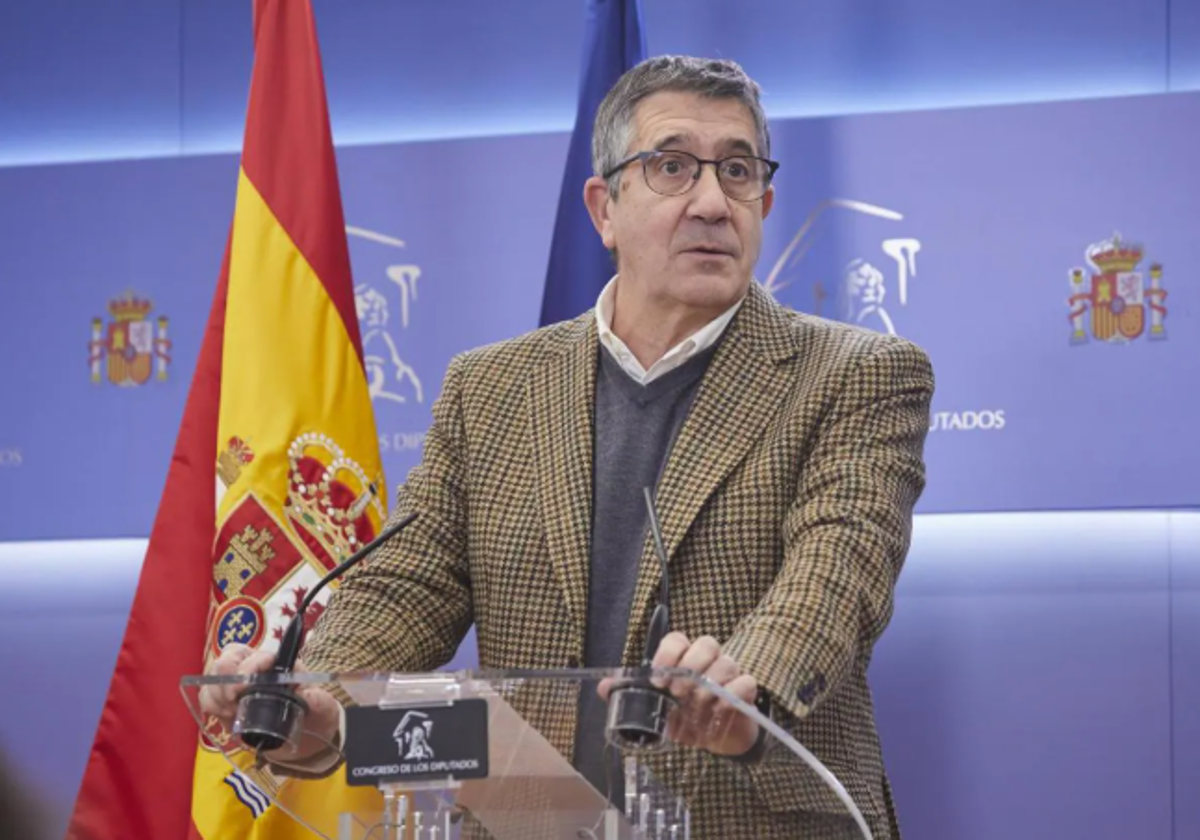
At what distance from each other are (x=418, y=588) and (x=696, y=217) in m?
0.62

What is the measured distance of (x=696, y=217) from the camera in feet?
7.43

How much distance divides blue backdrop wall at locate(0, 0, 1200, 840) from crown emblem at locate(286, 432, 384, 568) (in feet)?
2.32

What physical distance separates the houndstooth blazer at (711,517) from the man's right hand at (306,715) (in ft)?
1.33

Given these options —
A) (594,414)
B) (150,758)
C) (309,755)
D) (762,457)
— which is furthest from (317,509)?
(309,755)

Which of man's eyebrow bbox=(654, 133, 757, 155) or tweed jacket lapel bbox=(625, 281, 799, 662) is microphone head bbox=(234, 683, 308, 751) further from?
man's eyebrow bbox=(654, 133, 757, 155)

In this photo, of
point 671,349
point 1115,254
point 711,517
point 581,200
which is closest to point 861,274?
point 1115,254

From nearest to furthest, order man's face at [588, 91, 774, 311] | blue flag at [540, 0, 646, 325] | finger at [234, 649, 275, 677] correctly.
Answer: finger at [234, 649, 275, 677] < man's face at [588, 91, 774, 311] < blue flag at [540, 0, 646, 325]

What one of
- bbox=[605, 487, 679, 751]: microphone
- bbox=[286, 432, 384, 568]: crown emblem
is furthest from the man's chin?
bbox=[286, 432, 384, 568]: crown emblem

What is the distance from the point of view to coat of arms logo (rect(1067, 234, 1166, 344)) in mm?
3746

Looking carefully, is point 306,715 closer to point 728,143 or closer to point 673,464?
point 673,464

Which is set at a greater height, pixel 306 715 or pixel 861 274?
pixel 861 274

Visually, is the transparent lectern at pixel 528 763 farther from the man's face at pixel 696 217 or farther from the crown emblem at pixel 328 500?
the crown emblem at pixel 328 500

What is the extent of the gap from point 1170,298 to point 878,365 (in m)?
1.84

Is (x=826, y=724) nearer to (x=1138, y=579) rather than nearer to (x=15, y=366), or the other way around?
(x=1138, y=579)
